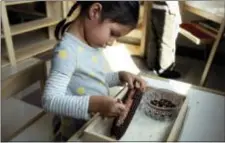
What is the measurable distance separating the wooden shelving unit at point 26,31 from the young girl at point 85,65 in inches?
31.9

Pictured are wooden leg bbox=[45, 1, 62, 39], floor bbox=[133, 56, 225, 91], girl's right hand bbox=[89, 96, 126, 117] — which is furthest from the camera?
wooden leg bbox=[45, 1, 62, 39]

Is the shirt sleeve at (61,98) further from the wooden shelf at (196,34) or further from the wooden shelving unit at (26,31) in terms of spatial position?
the wooden shelf at (196,34)

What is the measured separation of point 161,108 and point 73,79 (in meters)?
0.23

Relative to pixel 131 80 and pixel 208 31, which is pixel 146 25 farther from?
pixel 131 80

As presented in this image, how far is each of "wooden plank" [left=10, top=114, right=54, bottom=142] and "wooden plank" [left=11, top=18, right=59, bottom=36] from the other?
3.12ft

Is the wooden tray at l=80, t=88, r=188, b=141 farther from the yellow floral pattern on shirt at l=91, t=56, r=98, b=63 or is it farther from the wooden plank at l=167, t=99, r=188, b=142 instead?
the yellow floral pattern on shirt at l=91, t=56, r=98, b=63

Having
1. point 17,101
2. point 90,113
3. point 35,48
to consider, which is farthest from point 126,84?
point 35,48

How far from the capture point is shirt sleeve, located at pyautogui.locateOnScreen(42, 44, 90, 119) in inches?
20.3

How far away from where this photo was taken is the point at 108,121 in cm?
55

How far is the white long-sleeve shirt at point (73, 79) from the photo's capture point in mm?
517

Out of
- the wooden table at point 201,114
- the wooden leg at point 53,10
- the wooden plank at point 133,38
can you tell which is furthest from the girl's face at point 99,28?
the wooden plank at point 133,38

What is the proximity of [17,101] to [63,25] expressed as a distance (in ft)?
3.10

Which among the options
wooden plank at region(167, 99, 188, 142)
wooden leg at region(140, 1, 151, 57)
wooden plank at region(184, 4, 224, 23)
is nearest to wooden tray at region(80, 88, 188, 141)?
wooden plank at region(167, 99, 188, 142)

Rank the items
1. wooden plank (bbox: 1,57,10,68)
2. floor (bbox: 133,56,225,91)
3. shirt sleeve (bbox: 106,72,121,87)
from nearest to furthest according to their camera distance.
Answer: shirt sleeve (bbox: 106,72,121,87) → wooden plank (bbox: 1,57,10,68) → floor (bbox: 133,56,225,91)
